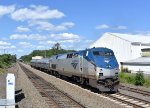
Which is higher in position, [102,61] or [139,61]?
[139,61]

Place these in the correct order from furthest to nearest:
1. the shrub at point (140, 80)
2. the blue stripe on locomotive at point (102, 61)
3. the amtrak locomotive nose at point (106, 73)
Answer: the shrub at point (140, 80), the blue stripe on locomotive at point (102, 61), the amtrak locomotive nose at point (106, 73)

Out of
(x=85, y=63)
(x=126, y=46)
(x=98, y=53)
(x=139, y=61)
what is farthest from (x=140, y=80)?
(x=126, y=46)

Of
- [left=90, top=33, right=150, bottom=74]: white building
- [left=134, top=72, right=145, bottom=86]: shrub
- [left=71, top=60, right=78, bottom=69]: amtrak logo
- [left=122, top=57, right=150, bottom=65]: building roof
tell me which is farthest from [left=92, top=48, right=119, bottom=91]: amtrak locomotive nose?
[left=90, top=33, right=150, bottom=74]: white building

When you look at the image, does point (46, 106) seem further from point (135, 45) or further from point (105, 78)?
point (135, 45)

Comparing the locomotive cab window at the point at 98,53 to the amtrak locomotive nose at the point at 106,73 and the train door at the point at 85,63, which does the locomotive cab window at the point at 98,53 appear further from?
the train door at the point at 85,63

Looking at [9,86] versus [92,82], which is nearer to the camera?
[9,86]

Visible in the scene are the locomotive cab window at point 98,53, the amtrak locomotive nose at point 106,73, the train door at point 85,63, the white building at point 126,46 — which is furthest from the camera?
the white building at point 126,46

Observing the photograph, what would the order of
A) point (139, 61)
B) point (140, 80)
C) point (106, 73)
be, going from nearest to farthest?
1. point (106, 73)
2. point (140, 80)
3. point (139, 61)

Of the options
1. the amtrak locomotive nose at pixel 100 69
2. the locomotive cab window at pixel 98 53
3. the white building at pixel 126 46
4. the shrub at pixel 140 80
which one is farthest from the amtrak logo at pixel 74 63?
the white building at pixel 126 46

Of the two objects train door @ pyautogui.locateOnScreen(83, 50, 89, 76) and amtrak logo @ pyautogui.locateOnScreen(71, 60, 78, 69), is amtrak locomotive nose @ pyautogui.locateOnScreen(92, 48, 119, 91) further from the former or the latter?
amtrak logo @ pyautogui.locateOnScreen(71, 60, 78, 69)

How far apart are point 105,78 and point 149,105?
5.62 meters

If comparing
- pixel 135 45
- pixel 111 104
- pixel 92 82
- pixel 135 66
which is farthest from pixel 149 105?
pixel 135 45

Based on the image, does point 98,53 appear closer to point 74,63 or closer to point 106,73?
point 106,73

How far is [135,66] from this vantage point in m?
58.8
